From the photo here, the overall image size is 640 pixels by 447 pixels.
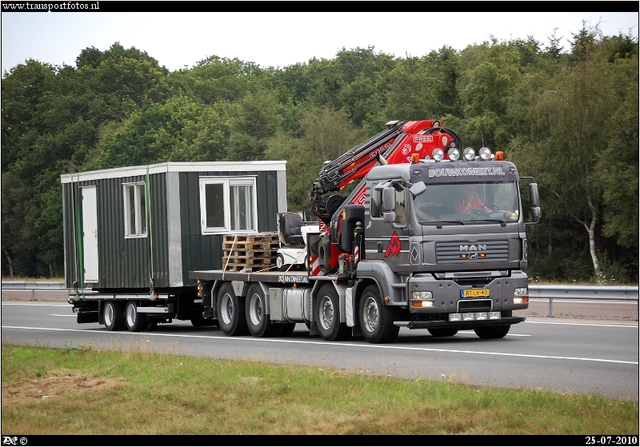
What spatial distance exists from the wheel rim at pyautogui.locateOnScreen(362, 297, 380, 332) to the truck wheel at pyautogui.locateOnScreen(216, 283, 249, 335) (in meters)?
4.13

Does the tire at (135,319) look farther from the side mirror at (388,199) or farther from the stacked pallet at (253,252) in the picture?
the side mirror at (388,199)

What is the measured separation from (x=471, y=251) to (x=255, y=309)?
5.77 meters

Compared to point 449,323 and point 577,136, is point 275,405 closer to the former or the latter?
point 449,323

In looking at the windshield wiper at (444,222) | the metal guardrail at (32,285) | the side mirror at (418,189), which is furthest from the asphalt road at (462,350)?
the metal guardrail at (32,285)

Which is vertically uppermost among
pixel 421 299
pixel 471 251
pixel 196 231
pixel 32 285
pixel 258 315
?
pixel 196 231

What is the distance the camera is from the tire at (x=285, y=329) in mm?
23719

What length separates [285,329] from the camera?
24047 millimetres

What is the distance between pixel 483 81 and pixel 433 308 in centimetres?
4592

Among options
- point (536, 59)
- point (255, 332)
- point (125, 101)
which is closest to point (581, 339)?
point (255, 332)

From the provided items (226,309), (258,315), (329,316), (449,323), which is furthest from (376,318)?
(226,309)

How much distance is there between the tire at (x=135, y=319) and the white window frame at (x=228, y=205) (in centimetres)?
261

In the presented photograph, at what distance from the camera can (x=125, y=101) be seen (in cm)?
10762

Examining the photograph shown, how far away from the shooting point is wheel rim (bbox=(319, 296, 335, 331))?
21.6m

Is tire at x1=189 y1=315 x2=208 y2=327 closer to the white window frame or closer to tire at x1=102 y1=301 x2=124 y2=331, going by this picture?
tire at x1=102 y1=301 x2=124 y2=331
